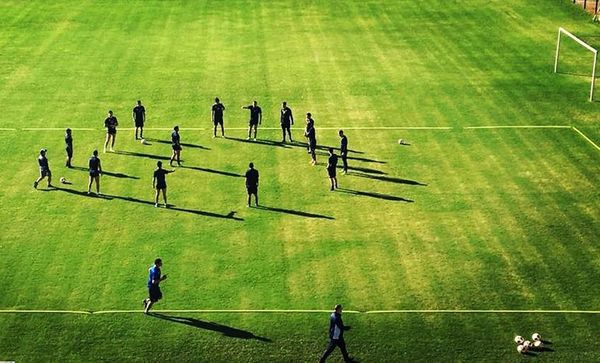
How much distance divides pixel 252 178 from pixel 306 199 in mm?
2971

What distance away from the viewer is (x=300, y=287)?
104ft

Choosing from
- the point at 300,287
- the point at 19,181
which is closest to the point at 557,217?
the point at 300,287

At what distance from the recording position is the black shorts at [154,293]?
1153 inches

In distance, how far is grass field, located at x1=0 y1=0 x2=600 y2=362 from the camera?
29.2m

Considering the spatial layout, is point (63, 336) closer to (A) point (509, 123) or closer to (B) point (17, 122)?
(B) point (17, 122)

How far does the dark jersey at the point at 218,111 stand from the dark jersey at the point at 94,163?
8702 mm

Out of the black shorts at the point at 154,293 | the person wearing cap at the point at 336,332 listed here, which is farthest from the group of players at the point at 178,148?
the person wearing cap at the point at 336,332

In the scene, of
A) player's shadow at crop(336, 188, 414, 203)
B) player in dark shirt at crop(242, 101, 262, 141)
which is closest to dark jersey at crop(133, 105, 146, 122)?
player in dark shirt at crop(242, 101, 262, 141)

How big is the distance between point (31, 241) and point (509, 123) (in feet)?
82.8

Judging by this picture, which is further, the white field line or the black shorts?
the white field line

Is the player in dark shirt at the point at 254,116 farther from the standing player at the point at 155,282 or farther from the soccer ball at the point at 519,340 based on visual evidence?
the soccer ball at the point at 519,340

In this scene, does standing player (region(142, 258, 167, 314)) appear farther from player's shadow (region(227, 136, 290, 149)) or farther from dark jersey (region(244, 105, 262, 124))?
dark jersey (region(244, 105, 262, 124))

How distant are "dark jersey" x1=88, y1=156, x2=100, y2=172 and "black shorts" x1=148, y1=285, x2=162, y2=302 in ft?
34.3

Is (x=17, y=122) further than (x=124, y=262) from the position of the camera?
Yes
